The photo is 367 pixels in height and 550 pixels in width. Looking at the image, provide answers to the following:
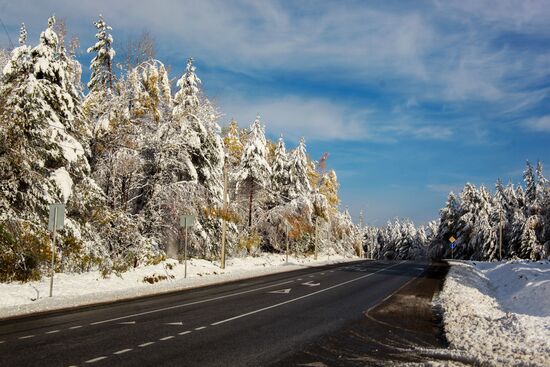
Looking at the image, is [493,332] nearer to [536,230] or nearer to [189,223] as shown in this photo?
[189,223]

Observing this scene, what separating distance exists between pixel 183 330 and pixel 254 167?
106 ft

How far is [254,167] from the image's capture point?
139 ft

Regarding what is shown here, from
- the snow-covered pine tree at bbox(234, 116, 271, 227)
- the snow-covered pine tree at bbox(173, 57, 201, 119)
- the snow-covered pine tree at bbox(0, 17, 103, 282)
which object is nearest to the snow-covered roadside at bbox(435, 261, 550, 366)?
the snow-covered pine tree at bbox(0, 17, 103, 282)

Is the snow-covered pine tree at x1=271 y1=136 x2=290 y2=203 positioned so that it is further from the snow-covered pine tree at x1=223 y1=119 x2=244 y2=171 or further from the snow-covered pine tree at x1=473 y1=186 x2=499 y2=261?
the snow-covered pine tree at x1=473 y1=186 x2=499 y2=261

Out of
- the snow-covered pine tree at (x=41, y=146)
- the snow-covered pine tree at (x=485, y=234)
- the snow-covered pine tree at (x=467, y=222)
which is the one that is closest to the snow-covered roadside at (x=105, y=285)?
the snow-covered pine tree at (x=41, y=146)

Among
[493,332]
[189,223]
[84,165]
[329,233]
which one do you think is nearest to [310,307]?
[493,332]

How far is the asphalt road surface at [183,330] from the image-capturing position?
794cm

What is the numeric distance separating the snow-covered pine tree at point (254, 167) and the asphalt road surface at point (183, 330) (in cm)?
2520

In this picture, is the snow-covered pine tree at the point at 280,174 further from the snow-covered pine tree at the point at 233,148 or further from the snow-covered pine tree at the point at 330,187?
the snow-covered pine tree at the point at 330,187

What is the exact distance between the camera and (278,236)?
156ft

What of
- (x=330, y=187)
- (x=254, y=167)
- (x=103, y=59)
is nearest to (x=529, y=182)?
(x=330, y=187)

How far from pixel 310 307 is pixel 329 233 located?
1823 inches

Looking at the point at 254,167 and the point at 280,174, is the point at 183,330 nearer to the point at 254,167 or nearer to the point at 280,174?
the point at 254,167

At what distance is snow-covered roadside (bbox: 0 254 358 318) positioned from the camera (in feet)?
47.7
